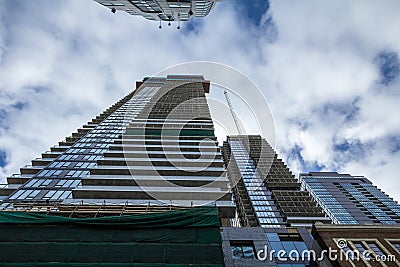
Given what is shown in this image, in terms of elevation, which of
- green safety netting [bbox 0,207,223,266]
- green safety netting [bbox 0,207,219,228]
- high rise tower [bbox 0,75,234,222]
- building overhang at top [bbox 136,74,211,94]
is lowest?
green safety netting [bbox 0,207,223,266]

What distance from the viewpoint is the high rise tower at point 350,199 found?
94625 millimetres

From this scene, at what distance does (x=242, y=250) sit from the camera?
17.7 metres

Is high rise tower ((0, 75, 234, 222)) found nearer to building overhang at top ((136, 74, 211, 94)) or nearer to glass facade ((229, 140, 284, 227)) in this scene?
glass facade ((229, 140, 284, 227))

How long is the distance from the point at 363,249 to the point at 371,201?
109327 millimetres

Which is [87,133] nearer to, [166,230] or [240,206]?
[166,230]

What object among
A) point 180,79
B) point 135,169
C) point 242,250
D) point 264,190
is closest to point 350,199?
point 264,190

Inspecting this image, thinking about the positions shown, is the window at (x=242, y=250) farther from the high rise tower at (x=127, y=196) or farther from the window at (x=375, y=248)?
the window at (x=375, y=248)

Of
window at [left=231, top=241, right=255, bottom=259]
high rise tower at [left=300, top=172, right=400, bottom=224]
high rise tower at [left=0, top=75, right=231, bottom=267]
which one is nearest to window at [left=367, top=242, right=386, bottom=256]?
window at [left=231, top=241, right=255, bottom=259]

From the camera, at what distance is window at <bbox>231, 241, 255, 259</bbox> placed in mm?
17062

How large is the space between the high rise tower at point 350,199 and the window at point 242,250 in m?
87.6

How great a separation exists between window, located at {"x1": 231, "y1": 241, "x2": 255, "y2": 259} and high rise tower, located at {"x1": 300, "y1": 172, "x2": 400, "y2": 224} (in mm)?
87615

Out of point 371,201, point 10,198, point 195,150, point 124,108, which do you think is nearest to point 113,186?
point 10,198

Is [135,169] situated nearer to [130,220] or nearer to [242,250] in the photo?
[130,220]

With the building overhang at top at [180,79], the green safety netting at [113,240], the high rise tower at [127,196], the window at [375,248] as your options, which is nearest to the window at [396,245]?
the window at [375,248]
